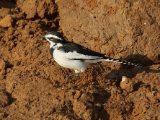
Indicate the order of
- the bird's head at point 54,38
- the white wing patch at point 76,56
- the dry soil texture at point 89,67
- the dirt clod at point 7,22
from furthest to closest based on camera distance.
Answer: the dirt clod at point 7,22 → the bird's head at point 54,38 → the white wing patch at point 76,56 → the dry soil texture at point 89,67

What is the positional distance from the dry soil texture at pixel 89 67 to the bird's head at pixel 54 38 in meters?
0.44

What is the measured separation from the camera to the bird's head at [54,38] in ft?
37.8

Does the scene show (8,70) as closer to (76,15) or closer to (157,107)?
(76,15)

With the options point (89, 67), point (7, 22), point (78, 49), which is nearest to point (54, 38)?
point (78, 49)

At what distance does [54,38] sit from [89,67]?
901 mm

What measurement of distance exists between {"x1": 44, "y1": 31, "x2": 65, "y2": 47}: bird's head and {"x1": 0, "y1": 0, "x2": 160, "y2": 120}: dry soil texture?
0.44 m

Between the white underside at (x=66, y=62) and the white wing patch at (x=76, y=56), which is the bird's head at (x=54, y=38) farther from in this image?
the white wing patch at (x=76, y=56)

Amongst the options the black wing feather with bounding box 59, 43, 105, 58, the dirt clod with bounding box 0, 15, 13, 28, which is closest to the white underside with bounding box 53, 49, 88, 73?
the black wing feather with bounding box 59, 43, 105, 58

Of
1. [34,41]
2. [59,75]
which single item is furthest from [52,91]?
[34,41]

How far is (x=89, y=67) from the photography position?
1173cm

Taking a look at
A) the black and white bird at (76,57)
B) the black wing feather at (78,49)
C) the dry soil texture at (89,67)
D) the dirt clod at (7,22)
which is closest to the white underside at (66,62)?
the black and white bird at (76,57)

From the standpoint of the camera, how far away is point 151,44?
11945 mm

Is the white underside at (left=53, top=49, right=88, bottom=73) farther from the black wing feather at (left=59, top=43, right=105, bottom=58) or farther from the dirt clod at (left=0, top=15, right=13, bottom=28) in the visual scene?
the dirt clod at (left=0, top=15, right=13, bottom=28)

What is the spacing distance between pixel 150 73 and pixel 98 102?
4.74 feet
